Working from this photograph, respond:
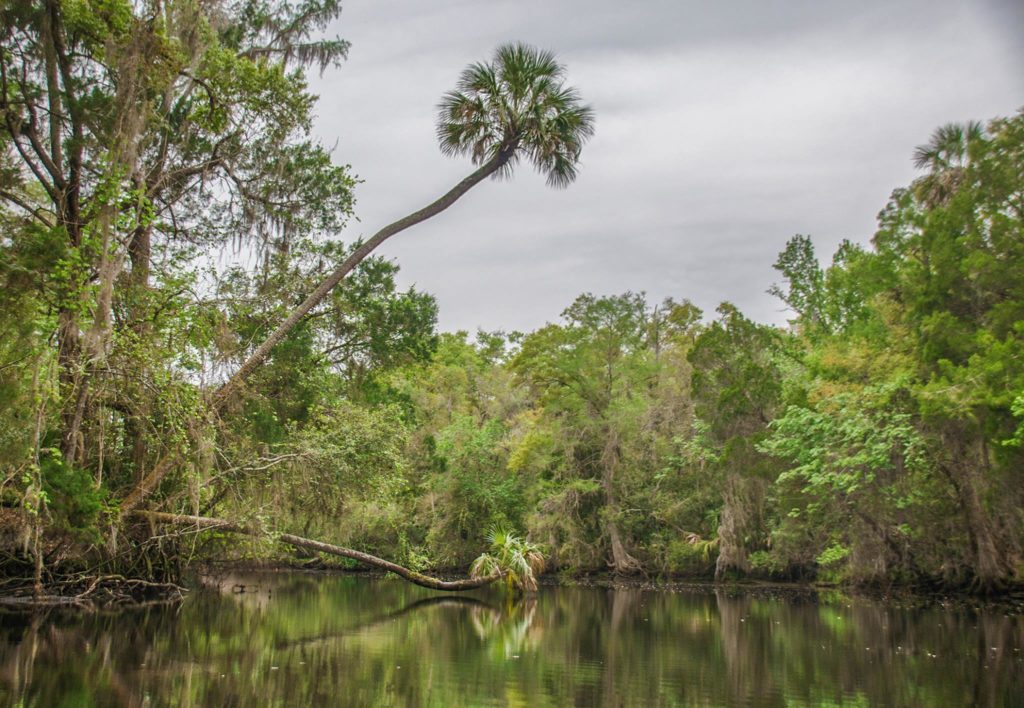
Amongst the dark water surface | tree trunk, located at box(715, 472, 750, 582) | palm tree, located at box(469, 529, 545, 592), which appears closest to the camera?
the dark water surface

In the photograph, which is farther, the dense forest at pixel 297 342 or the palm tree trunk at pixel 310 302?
the palm tree trunk at pixel 310 302

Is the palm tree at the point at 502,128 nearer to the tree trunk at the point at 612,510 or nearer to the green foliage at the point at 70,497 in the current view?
the green foliage at the point at 70,497

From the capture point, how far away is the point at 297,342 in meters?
17.1

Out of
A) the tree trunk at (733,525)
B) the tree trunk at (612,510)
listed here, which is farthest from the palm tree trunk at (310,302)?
the tree trunk at (612,510)

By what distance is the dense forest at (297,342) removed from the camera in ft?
37.2

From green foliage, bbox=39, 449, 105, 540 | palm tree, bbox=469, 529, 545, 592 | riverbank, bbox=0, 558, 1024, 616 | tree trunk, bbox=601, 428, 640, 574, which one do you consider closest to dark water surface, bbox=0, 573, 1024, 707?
riverbank, bbox=0, 558, 1024, 616

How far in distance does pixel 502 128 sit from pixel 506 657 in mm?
9807

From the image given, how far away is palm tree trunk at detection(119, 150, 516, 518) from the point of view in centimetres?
1334

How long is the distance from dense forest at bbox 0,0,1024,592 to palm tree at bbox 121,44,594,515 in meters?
0.06

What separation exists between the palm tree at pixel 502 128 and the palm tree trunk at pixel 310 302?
0.02 m

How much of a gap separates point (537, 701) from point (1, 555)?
1055 cm

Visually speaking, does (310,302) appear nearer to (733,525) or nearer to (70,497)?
(70,497)

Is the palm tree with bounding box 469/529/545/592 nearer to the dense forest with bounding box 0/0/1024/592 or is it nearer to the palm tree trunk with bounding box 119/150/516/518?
the dense forest with bounding box 0/0/1024/592

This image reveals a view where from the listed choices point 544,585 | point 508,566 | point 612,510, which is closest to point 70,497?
point 508,566
